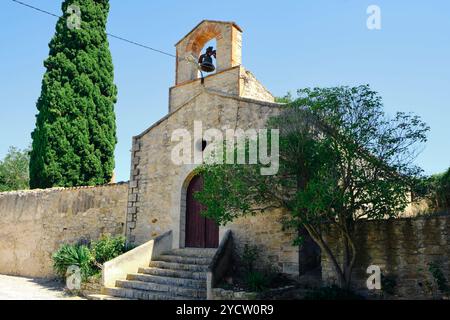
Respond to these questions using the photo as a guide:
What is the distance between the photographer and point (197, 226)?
35.8 feet

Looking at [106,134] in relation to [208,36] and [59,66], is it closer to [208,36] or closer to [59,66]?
[59,66]

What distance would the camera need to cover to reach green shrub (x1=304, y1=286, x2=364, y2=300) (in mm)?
7203

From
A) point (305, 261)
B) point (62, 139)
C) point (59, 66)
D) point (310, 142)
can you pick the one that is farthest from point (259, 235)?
point (59, 66)

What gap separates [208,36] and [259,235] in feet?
22.1

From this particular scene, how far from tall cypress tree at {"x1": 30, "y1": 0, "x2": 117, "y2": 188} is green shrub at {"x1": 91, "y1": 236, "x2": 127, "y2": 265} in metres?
5.38

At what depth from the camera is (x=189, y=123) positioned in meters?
11.4

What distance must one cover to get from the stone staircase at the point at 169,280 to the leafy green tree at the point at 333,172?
1.77 metres

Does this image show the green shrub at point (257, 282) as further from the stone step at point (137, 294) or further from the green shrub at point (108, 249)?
the green shrub at point (108, 249)

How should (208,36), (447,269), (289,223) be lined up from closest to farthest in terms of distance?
(447,269) < (289,223) < (208,36)

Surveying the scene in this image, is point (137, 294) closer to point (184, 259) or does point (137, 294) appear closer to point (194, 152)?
point (184, 259)

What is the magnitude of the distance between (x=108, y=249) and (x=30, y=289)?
7.00 feet

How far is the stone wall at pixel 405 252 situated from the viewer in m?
7.02

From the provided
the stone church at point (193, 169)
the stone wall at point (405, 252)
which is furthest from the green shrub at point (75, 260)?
the stone wall at point (405, 252)

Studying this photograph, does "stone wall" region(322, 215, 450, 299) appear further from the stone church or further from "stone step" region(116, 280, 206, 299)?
"stone step" region(116, 280, 206, 299)
